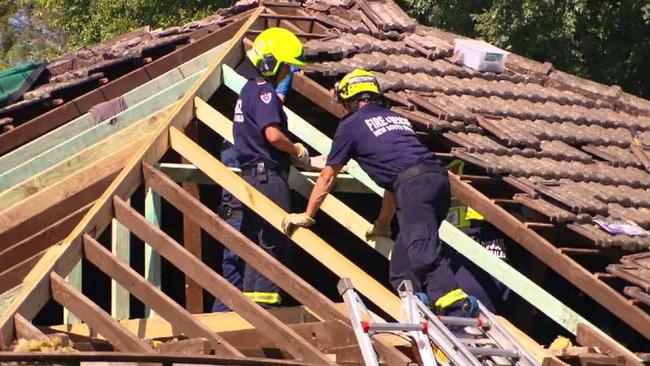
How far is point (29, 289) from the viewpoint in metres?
6.27

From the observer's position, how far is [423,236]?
6.97 metres

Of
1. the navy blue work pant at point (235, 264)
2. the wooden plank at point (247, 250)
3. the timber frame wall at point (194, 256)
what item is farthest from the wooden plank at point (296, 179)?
the wooden plank at point (247, 250)

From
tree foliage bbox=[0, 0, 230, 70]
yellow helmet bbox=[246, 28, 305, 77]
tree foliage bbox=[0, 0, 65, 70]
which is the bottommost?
tree foliage bbox=[0, 0, 65, 70]

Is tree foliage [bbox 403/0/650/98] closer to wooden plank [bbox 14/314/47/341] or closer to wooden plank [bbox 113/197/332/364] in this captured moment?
wooden plank [bbox 113/197/332/364]

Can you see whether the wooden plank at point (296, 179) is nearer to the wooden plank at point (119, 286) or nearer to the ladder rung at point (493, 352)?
the wooden plank at point (119, 286)

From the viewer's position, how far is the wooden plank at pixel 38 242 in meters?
7.16

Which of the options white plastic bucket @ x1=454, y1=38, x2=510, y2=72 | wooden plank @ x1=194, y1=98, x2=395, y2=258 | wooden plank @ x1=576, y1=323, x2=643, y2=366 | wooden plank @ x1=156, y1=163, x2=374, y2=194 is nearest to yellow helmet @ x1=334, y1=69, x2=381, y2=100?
wooden plank @ x1=194, y1=98, x2=395, y2=258

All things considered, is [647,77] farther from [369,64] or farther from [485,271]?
[485,271]

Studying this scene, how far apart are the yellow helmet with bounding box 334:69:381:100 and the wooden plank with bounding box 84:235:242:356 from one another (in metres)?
1.79

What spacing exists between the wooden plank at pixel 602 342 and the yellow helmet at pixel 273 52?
2573 mm

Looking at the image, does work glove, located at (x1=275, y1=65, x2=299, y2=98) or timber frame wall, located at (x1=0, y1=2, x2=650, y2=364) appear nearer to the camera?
timber frame wall, located at (x1=0, y1=2, x2=650, y2=364)

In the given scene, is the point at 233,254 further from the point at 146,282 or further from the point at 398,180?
the point at 146,282

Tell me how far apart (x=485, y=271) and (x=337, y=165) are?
1250 mm

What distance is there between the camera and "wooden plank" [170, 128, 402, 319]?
24.2 ft
